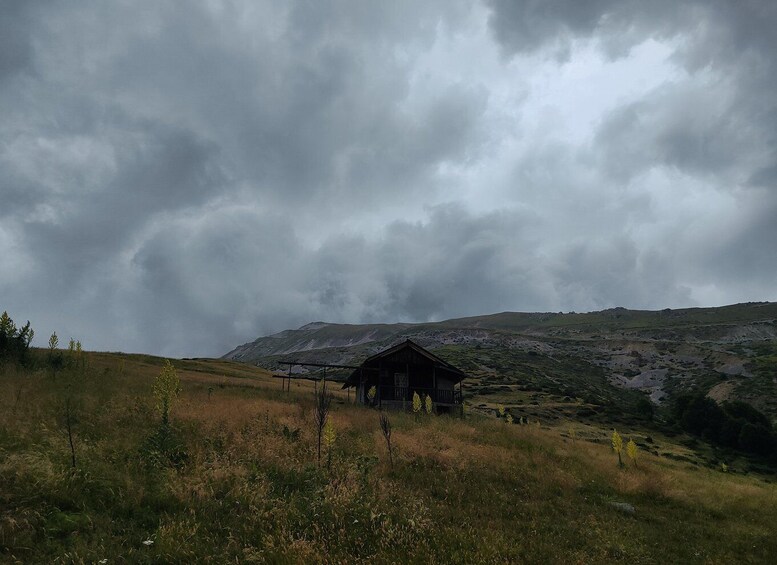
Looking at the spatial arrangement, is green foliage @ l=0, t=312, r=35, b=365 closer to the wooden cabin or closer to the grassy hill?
the grassy hill

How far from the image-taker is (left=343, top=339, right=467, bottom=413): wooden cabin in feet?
134

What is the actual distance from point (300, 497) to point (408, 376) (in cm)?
3065

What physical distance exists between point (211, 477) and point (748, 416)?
7789cm

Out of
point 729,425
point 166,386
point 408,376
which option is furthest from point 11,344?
point 729,425

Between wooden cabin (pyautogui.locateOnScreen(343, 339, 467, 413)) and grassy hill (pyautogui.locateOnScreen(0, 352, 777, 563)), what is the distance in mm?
19553

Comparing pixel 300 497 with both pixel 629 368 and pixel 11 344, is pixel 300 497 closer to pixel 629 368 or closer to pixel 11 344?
pixel 11 344

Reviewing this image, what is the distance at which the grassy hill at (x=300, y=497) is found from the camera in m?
8.77

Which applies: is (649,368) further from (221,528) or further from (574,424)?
(221,528)

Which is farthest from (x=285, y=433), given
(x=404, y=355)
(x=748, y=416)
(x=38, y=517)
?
(x=748, y=416)

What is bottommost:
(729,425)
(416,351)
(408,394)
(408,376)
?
(729,425)

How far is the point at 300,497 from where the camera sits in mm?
11500

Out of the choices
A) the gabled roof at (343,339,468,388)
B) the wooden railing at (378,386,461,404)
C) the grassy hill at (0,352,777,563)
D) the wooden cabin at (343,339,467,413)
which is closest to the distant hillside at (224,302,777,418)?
the wooden cabin at (343,339,467,413)

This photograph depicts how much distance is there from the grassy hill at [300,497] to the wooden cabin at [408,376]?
64.1 feet

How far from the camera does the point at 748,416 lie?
63.3 metres
